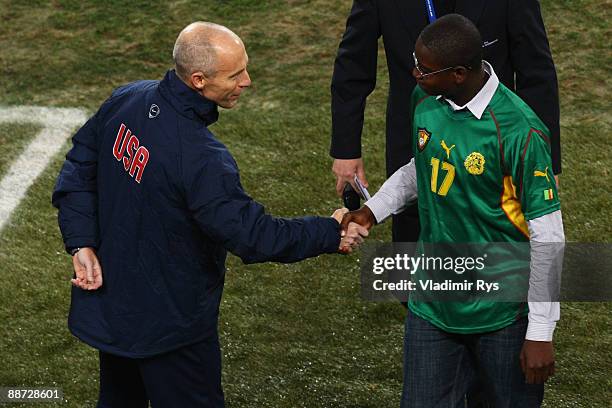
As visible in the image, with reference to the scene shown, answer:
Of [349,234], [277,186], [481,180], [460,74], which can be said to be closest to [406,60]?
[349,234]

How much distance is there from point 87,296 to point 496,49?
1783mm

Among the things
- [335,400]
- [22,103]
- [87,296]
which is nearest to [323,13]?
[22,103]

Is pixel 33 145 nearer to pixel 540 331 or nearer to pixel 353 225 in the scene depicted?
pixel 353 225

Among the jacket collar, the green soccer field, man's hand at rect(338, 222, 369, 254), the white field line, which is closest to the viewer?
the jacket collar

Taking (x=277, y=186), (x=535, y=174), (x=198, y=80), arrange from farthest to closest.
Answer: (x=277, y=186) < (x=198, y=80) < (x=535, y=174)

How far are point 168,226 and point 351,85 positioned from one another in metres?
1.38

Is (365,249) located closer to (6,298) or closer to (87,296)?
(6,298)

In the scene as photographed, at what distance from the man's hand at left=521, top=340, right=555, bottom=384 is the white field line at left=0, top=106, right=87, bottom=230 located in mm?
3995

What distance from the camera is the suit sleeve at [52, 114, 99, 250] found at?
4.35 metres

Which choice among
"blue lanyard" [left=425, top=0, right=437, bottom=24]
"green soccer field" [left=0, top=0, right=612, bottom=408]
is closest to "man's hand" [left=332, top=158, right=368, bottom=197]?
"blue lanyard" [left=425, top=0, right=437, bottom=24]

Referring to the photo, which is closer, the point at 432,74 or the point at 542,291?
the point at 542,291

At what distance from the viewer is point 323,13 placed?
970 cm

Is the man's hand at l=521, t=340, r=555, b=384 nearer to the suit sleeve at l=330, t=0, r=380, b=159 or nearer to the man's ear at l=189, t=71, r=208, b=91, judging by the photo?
the man's ear at l=189, t=71, r=208, b=91

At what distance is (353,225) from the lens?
4.46 metres
